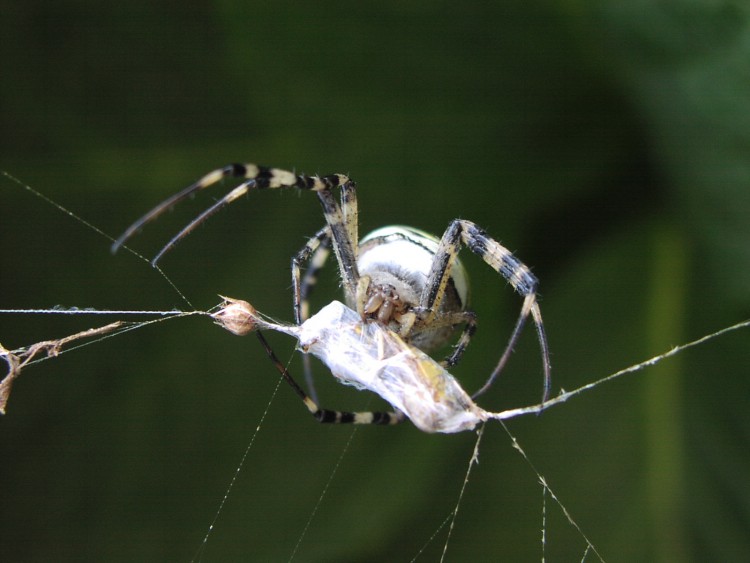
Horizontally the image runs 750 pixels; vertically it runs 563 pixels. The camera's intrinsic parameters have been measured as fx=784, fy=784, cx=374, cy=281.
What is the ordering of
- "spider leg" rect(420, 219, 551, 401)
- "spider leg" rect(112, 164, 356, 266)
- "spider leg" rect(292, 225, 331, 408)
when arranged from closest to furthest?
"spider leg" rect(112, 164, 356, 266), "spider leg" rect(420, 219, 551, 401), "spider leg" rect(292, 225, 331, 408)

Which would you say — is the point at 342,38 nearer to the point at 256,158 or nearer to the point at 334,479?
the point at 256,158

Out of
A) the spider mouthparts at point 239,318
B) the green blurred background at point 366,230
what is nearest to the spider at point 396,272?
the spider mouthparts at point 239,318

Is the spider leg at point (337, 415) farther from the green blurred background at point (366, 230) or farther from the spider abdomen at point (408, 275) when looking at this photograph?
the green blurred background at point (366, 230)

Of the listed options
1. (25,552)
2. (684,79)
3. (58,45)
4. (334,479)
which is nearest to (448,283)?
(684,79)

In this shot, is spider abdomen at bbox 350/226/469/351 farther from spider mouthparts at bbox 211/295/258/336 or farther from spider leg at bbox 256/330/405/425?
spider mouthparts at bbox 211/295/258/336

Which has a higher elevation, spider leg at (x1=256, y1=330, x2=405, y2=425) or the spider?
the spider

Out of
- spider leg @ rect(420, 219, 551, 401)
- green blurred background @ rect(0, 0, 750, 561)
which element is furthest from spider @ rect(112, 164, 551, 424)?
green blurred background @ rect(0, 0, 750, 561)

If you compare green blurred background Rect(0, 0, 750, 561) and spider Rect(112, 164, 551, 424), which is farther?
green blurred background Rect(0, 0, 750, 561)

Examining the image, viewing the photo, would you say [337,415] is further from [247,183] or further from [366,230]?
[366,230]
